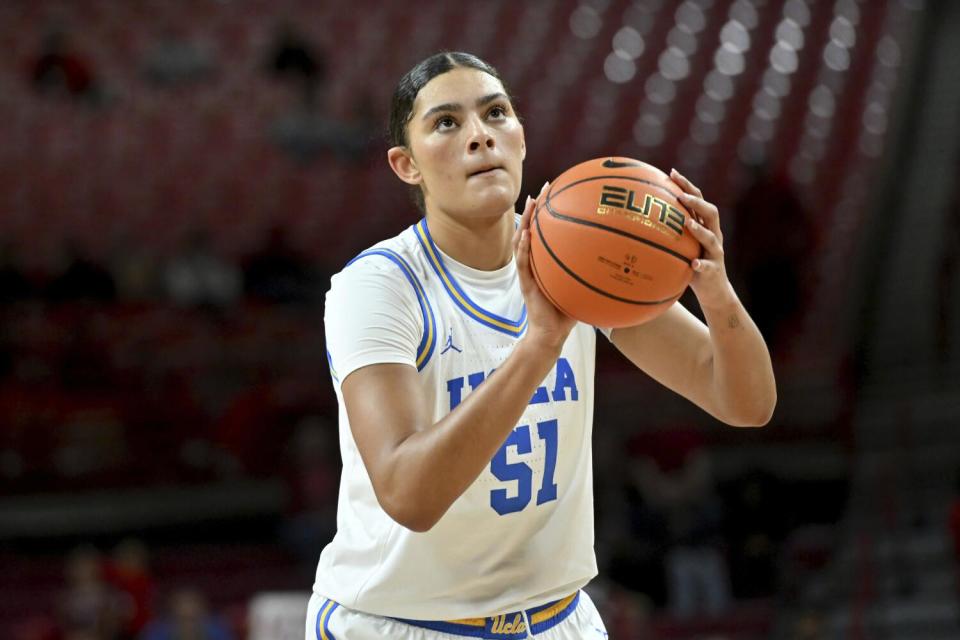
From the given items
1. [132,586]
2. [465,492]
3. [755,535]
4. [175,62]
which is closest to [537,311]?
[465,492]

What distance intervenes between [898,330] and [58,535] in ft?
23.2

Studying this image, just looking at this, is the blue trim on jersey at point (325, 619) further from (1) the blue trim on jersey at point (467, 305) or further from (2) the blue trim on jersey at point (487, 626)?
(1) the blue trim on jersey at point (467, 305)

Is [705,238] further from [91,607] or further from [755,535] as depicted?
[91,607]

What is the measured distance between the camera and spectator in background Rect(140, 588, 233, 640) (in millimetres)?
8695

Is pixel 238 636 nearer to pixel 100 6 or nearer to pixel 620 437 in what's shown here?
pixel 620 437

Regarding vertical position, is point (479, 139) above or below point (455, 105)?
below

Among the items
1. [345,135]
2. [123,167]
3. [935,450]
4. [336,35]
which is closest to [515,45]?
[336,35]

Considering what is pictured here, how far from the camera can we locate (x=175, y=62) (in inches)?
629

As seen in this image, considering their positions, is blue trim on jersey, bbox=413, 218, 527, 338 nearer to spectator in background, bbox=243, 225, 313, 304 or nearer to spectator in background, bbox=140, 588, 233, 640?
spectator in background, bbox=140, 588, 233, 640

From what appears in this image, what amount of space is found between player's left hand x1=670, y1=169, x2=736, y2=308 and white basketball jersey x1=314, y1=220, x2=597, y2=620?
1.64 ft

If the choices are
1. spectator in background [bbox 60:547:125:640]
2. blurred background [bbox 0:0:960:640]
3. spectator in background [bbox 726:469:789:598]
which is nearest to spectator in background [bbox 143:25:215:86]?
blurred background [bbox 0:0:960:640]

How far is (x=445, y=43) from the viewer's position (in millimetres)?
17422

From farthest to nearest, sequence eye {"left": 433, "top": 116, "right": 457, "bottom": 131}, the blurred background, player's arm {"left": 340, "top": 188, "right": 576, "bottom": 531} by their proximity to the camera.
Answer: the blurred background, eye {"left": 433, "top": 116, "right": 457, "bottom": 131}, player's arm {"left": 340, "top": 188, "right": 576, "bottom": 531}

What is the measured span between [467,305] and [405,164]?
39cm
